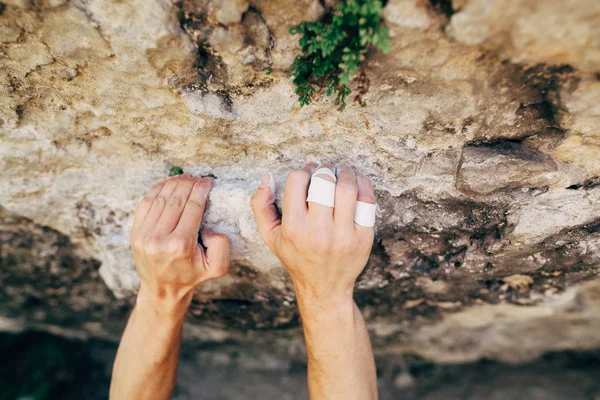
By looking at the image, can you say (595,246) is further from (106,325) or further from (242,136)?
(106,325)

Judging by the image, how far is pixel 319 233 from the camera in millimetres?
1525

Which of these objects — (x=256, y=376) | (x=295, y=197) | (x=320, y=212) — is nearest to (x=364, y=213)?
(x=320, y=212)

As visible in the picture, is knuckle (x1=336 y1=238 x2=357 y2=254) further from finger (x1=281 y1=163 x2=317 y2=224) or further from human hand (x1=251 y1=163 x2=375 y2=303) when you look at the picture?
finger (x1=281 y1=163 x2=317 y2=224)

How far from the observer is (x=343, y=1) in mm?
1236

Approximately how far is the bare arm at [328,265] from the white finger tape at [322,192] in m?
0.02

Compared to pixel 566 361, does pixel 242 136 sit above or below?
above

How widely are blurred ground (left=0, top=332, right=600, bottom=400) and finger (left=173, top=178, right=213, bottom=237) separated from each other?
2.21 m

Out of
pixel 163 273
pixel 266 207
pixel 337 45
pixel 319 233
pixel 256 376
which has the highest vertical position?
pixel 337 45

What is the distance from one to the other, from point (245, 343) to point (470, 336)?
1859mm

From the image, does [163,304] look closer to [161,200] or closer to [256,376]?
[161,200]

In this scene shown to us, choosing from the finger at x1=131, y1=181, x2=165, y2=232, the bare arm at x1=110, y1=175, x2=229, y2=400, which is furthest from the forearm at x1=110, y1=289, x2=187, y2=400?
the finger at x1=131, y1=181, x2=165, y2=232

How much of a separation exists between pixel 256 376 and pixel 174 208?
2.41 metres

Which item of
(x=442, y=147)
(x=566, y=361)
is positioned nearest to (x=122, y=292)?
(x=442, y=147)

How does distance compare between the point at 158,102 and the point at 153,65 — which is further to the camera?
the point at 158,102
